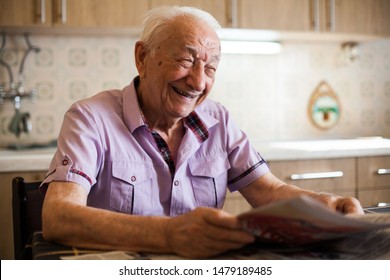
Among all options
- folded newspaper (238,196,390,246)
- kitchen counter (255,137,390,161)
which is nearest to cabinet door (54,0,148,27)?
kitchen counter (255,137,390,161)

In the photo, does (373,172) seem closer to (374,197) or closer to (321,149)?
(374,197)

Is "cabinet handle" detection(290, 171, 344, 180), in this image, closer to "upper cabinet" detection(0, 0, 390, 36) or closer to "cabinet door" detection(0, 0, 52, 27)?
"upper cabinet" detection(0, 0, 390, 36)

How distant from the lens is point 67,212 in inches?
35.8

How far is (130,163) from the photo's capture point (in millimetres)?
1187

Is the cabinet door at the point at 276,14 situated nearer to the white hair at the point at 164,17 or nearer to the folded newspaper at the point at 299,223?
the white hair at the point at 164,17

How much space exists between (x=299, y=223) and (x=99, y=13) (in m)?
1.99

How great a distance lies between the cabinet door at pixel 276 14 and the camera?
263 centimetres

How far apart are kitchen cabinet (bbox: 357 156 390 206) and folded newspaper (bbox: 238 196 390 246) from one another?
193 centimetres

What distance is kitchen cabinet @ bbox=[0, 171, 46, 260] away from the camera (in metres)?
2.16

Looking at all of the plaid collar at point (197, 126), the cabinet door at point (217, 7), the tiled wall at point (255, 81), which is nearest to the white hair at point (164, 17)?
the plaid collar at point (197, 126)

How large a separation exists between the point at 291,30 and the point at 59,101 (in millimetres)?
1279

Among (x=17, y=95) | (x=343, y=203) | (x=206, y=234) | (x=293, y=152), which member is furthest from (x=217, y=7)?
(x=206, y=234)

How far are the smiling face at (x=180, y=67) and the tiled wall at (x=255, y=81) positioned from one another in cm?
147
